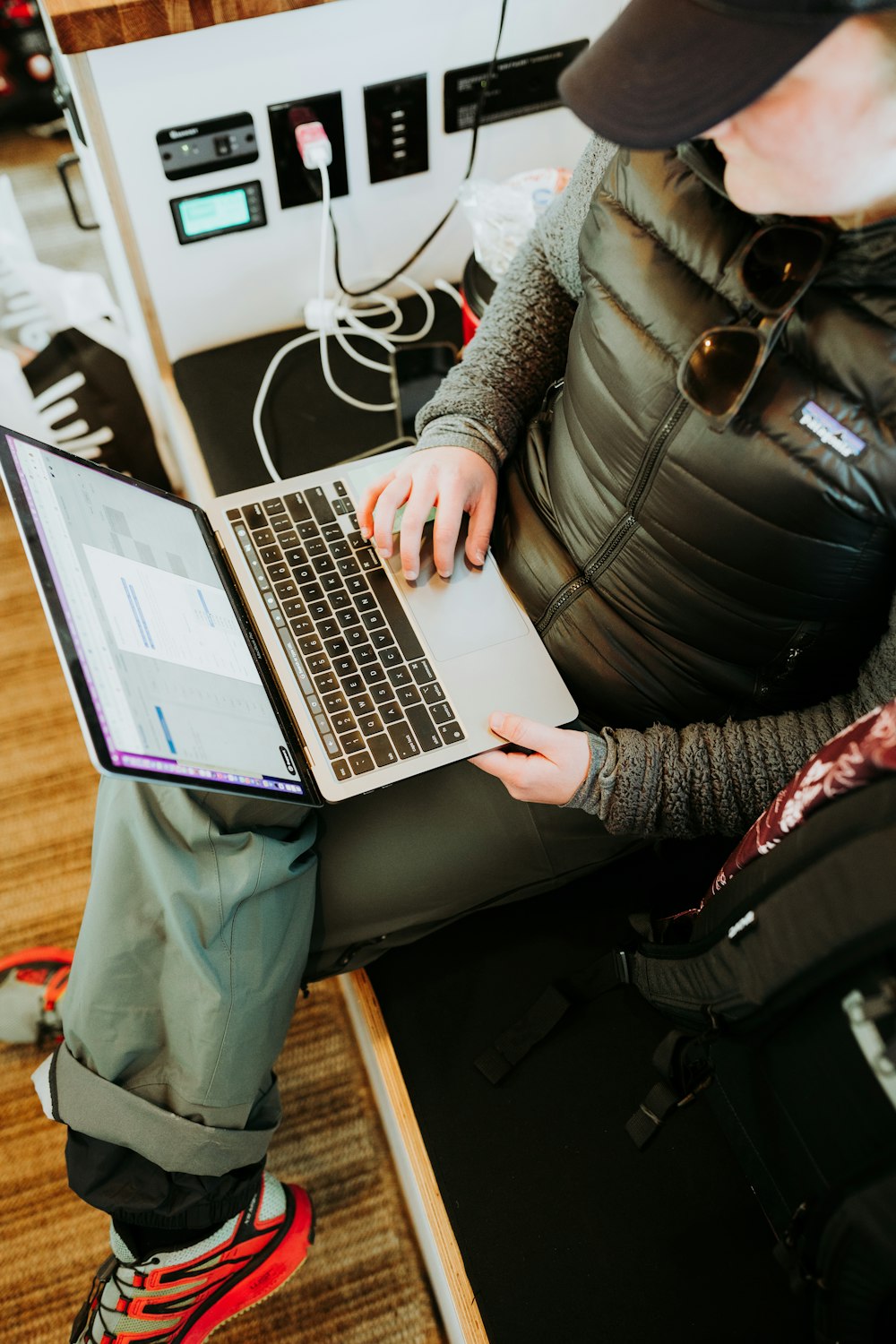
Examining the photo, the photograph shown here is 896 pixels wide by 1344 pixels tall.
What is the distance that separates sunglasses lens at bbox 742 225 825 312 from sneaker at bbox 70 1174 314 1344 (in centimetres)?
96

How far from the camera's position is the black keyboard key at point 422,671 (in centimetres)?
85

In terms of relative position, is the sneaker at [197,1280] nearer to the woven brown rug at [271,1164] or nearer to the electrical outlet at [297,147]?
the woven brown rug at [271,1164]

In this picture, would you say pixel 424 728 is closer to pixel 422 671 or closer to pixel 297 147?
pixel 422 671

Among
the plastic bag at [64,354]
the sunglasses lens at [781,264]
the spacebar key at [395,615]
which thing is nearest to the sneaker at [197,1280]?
the spacebar key at [395,615]

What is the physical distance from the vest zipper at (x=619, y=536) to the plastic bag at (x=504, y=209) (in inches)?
19.8

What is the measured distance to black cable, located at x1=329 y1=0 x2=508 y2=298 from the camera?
1.12 metres

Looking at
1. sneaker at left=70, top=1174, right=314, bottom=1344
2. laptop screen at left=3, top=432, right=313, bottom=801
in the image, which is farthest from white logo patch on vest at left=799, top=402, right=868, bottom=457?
sneaker at left=70, top=1174, right=314, bottom=1344

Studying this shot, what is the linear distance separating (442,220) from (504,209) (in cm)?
13

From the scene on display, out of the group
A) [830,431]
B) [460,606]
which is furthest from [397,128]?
[830,431]

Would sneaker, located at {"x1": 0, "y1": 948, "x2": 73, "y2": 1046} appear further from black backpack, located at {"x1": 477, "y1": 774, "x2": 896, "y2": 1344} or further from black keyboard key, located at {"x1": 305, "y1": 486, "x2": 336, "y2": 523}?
black backpack, located at {"x1": 477, "y1": 774, "x2": 896, "y2": 1344}

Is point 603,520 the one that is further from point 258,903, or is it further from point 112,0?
point 112,0

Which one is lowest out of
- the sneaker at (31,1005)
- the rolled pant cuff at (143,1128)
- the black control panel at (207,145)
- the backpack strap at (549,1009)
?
the sneaker at (31,1005)

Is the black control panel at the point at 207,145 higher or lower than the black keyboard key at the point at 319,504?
higher

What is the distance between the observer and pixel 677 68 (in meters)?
0.54
